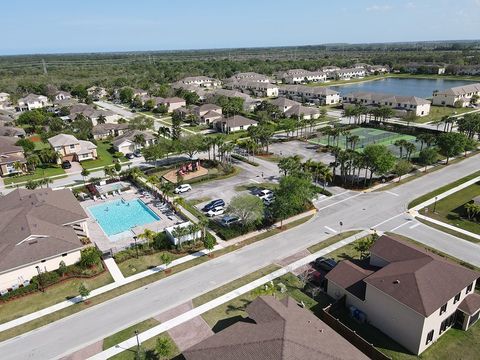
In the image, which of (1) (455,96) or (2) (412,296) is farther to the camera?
(1) (455,96)

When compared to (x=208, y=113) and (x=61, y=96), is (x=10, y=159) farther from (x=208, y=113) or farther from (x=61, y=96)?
(x=61, y=96)

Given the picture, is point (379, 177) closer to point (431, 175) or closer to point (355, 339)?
point (431, 175)

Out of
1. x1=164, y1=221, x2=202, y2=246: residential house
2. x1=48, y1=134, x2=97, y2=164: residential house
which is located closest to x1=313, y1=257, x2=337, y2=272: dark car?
x1=164, y1=221, x2=202, y2=246: residential house

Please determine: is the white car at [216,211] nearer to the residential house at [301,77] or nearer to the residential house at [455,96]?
the residential house at [455,96]

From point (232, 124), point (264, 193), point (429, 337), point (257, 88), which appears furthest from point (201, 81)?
point (429, 337)

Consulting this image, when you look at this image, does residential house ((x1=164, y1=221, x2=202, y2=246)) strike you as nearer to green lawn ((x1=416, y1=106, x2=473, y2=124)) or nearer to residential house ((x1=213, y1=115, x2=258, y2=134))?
residential house ((x1=213, y1=115, x2=258, y2=134))

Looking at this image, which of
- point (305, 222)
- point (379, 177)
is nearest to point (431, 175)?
point (379, 177)
